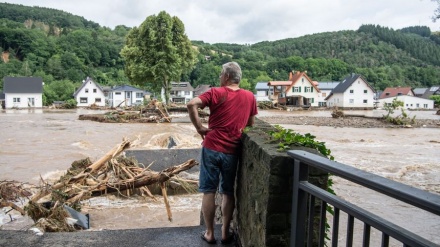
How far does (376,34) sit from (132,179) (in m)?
192

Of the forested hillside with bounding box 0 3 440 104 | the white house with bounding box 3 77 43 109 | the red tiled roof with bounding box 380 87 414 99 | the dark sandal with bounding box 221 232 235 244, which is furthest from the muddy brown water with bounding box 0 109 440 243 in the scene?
the red tiled roof with bounding box 380 87 414 99

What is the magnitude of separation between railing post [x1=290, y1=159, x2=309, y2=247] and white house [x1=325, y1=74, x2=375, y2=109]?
78.3 m

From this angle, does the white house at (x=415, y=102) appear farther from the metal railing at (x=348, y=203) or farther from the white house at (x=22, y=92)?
the metal railing at (x=348, y=203)

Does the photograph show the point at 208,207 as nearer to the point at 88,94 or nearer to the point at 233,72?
the point at 233,72

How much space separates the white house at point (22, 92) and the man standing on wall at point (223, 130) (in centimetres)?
8565

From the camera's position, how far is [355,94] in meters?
80.3

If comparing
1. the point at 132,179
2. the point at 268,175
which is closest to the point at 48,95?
the point at 132,179

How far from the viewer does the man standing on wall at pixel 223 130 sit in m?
4.00

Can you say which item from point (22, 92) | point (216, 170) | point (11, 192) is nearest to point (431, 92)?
point (22, 92)

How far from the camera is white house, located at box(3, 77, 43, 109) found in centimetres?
8106

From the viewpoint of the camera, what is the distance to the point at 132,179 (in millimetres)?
7957

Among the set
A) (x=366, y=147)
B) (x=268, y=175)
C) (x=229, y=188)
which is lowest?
(x=366, y=147)

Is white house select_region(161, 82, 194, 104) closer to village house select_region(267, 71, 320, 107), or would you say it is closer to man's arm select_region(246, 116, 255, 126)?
village house select_region(267, 71, 320, 107)

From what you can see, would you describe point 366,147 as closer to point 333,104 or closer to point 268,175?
point 268,175
